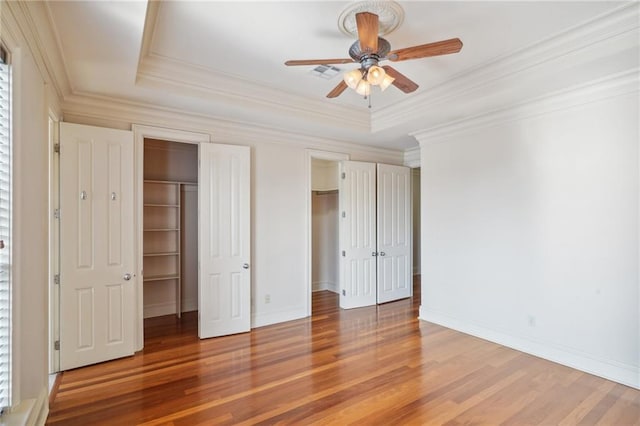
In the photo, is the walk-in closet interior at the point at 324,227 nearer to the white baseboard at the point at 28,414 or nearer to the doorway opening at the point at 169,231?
the doorway opening at the point at 169,231

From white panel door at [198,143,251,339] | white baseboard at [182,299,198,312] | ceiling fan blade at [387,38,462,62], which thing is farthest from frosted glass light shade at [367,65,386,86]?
white baseboard at [182,299,198,312]

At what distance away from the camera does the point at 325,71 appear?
331 cm

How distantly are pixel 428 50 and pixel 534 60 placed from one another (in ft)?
4.48

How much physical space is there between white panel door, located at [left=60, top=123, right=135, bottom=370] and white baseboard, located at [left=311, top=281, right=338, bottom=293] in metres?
3.52

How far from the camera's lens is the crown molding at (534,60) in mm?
2363

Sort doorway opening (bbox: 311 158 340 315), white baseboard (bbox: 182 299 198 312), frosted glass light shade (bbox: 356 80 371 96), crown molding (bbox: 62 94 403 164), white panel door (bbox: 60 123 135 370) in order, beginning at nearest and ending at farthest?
frosted glass light shade (bbox: 356 80 371 96), white panel door (bbox: 60 123 135 370), crown molding (bbox: 62 94 403 164), white baseboard (bbox: 182 299 198 312), doorway opening (bbox: 311 158 340 315)

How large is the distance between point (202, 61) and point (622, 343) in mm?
4598

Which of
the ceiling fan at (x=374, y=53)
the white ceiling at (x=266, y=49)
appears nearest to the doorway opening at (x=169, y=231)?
the white ceiling at (x=266, y=49)

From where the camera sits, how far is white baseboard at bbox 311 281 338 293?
638cm

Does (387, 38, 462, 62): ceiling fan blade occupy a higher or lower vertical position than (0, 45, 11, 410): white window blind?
higher

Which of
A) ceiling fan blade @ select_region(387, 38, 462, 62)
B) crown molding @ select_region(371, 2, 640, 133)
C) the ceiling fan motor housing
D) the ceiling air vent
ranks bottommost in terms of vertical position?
ceiling fan blade @ select_region(387, 38, 462, 62)

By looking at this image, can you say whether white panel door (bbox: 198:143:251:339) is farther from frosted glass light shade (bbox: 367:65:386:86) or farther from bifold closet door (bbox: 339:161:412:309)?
frosted glass light shade (bbox: 367:65:386:86)

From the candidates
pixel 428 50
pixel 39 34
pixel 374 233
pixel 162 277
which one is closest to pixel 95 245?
pixel 162 277

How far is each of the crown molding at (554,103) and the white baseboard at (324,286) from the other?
10.9 ft
